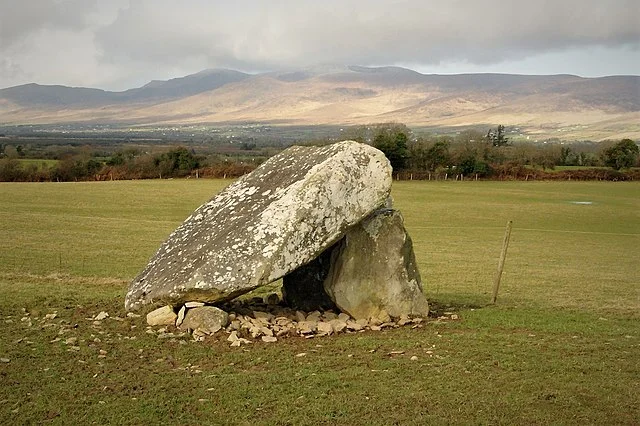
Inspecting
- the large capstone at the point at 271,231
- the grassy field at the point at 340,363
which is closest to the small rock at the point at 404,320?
the grassy field at the point at 340,363

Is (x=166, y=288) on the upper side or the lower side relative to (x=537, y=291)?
upper

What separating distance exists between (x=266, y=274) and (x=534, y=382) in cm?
533

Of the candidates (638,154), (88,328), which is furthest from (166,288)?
(638,154)

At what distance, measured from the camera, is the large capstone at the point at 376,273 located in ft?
48.1

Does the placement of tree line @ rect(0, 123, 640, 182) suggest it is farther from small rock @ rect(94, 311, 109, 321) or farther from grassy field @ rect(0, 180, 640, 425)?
small rock @ rect(94, 311, 109, 321)

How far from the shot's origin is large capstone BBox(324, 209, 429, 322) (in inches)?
578

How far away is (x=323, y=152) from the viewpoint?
49.7 feet

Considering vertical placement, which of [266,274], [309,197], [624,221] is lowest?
[624,221]

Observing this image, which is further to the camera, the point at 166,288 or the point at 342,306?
the point at 342,306

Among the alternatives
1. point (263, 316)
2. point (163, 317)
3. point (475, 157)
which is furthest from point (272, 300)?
point (475, 157)

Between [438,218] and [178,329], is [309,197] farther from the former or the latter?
[438,218]

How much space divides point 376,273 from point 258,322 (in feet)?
9.40

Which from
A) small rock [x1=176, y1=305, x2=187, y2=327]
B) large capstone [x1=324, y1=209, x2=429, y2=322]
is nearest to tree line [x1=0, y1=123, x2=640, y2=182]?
large capstone [x1=324, y1=209, x2=429, y2=322]

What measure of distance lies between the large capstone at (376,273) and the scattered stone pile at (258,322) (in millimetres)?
243
